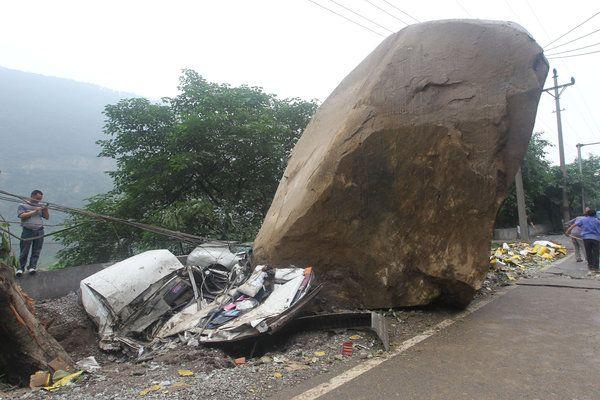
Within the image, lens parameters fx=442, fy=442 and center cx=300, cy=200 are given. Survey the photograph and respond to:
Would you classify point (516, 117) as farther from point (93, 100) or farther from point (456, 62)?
point (93, 100)

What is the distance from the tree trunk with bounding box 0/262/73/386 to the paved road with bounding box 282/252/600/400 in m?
2.75

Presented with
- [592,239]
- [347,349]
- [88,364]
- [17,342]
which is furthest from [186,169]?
[592,239]

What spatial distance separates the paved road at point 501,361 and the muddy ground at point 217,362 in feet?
1.10

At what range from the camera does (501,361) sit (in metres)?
3.88

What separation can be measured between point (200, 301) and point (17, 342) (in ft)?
6.54

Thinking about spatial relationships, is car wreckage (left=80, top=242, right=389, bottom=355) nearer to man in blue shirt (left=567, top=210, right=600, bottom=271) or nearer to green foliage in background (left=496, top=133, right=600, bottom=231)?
man in blue shirt (left=567, top=210, right=600, bottom=271)

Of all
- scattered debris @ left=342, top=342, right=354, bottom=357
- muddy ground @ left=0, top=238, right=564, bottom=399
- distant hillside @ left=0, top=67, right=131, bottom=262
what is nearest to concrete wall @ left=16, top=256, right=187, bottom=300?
muddy ground @ left=0, top=238, right=564, bottom=399

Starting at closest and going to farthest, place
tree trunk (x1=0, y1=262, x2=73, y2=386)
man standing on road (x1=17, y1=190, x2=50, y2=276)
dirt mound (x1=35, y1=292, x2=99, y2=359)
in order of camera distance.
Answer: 1. tree trunk (x1=0, y1=262, x2=73, y2=386)
2. dirt mound (x1=35, y1=292, x2=99, y2=359)
3. man standing on road (x1=17, y1=190, x2=50, y2=276)

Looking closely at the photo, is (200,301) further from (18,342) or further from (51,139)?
(51,139)

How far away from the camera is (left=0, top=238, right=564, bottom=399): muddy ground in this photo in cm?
339

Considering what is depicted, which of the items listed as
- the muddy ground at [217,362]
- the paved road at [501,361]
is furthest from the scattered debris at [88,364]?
the paved road at [501,361]

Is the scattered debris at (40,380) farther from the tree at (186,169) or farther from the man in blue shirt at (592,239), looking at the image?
the man in blue shirt at (592,239)

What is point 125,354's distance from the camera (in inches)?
200

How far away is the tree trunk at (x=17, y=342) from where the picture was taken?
4.28 m
